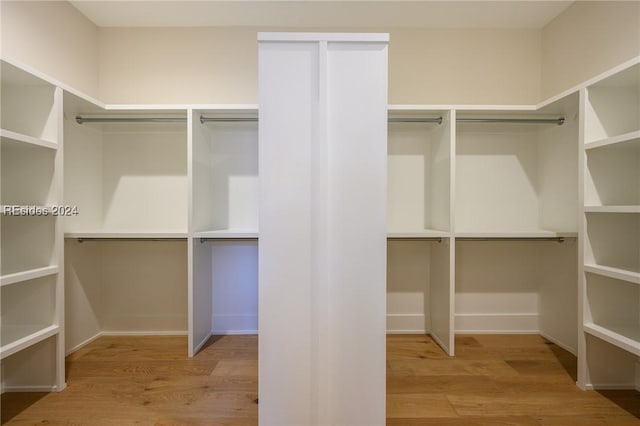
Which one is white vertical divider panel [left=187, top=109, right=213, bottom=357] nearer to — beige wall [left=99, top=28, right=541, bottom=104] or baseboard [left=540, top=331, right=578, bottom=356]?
beige wall [left=99, top=28, right=541, bottom=104]

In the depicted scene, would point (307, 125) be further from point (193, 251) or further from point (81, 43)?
point (81, 43)

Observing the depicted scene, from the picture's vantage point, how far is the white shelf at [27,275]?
1.37 metres

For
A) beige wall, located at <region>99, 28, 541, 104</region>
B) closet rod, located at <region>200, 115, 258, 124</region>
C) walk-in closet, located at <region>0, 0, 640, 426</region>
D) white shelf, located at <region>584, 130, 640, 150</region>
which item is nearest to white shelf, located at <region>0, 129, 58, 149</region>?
walk-in closet, located at <region>0, 0, 640, 426</region>

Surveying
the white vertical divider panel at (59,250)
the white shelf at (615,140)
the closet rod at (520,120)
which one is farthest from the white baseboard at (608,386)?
the white vertical divider panel at (59,250)

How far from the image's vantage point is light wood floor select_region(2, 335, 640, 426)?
146cm

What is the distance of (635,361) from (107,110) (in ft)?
12.3

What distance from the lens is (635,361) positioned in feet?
5.58

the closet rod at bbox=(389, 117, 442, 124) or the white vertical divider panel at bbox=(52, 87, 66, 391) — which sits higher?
the closet rod at bbox=(389, 117, 442, 124)

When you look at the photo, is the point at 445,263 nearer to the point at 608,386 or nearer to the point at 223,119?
the point at 608,386

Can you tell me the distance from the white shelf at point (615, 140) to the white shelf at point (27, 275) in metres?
3.03

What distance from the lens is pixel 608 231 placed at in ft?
5.54

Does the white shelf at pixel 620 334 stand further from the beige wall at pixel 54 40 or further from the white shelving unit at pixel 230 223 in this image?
the beige wall at pixel 54 40

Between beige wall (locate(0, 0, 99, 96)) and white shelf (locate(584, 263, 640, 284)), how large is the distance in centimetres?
347

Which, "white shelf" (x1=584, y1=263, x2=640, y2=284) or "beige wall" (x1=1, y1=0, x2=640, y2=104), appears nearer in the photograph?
"white shelf" (x1=584, y1=263, x2=640, y2=284)
